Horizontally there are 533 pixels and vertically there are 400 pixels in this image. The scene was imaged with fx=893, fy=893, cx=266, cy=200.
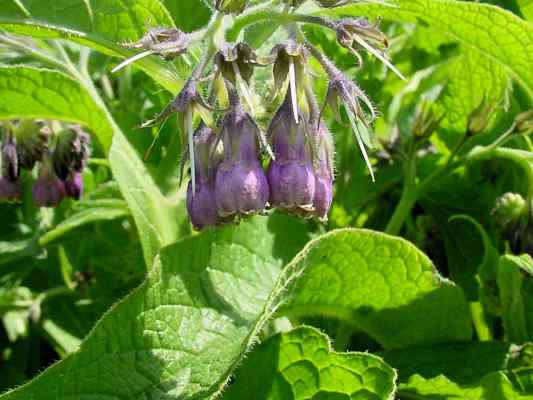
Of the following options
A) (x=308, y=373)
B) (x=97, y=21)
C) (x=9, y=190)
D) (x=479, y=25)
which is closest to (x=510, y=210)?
(x=479, y=25)

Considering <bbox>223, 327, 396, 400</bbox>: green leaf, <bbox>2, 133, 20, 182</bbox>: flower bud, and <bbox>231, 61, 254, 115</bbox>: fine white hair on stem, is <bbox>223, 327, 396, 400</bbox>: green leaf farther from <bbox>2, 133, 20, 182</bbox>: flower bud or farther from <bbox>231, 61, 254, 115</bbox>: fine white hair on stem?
<bbox>2, 133, 20, 182</bbox>: flower bud

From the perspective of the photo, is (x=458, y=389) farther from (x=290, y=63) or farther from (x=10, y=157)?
(x=10, y=157)

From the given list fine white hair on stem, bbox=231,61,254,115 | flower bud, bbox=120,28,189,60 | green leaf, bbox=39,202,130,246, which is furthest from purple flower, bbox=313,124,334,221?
green leaf, bbox=39,202,130,246

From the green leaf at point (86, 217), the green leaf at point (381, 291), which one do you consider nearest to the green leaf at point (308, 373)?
the green leaf at point (381, 291)

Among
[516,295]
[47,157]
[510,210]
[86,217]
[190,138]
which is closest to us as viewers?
[190,138]

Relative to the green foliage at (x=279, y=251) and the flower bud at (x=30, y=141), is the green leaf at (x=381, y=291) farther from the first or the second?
the flower bud at (x=30, y=141)

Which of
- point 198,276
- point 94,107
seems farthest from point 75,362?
point 94,107

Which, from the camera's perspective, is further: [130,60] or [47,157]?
[47,157]
